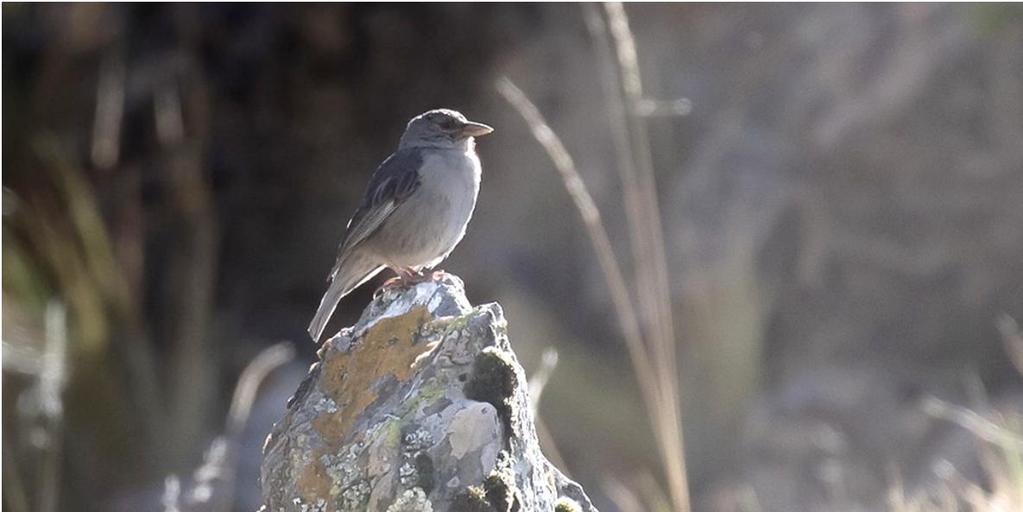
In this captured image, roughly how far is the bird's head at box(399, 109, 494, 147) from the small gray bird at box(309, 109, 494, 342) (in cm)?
1

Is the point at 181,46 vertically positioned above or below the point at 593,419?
above

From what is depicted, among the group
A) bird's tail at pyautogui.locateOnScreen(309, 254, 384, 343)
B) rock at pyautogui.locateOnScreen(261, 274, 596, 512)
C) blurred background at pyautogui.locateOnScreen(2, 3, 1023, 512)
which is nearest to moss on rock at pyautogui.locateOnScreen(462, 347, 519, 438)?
rock at pyautogui.locateOnScreen(261, 274, 596, 512)

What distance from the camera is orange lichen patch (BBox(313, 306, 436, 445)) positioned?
2.41 meters

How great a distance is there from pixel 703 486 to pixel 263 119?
3.41m

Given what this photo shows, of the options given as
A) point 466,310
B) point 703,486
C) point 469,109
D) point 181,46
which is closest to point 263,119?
point 181,46

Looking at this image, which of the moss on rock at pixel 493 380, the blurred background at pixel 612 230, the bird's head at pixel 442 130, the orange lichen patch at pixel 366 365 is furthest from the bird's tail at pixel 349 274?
the blurred background at pixel 612 230

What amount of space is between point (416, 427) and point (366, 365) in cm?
27

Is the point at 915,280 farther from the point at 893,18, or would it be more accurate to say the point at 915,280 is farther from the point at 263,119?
the point at 263,119

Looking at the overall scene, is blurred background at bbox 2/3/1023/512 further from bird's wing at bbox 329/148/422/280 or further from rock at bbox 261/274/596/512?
rock at bbox 261/274/596/512

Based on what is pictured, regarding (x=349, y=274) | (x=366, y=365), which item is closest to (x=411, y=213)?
(x=349, y=274)

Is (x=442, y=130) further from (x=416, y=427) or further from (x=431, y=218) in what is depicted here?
(x=416, y=427)

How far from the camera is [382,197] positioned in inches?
161

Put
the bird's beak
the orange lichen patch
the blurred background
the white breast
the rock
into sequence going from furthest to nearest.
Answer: the blurred background < the bird's beak < the white breast < the orange lichen patch < the rock

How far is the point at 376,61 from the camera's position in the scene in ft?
27.4
